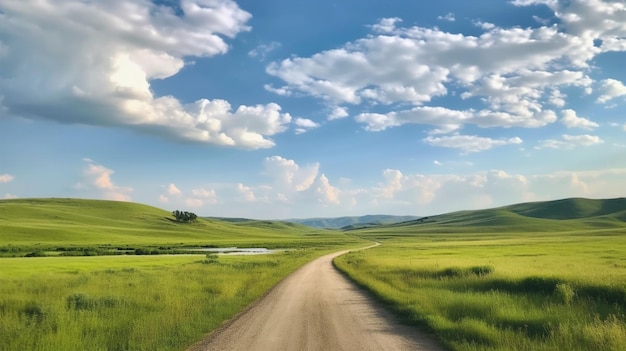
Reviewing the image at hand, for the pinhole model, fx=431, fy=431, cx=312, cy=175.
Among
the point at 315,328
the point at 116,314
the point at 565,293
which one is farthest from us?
the point at 565,293

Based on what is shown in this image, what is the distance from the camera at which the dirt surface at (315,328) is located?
39.3 feet

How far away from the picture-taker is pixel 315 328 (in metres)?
14.3

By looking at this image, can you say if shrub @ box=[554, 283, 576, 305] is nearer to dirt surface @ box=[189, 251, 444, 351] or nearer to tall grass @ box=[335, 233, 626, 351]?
tall grass @ box=[335, 233, 626, 351]

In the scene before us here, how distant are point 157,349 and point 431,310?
10.2 m

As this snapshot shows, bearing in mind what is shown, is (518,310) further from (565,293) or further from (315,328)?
(315,328)

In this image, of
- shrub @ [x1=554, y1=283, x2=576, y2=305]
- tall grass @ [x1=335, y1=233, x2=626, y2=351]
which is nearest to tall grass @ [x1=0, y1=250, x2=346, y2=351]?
tall grass @ [x1=335, y1=233, x2=626, y2=351]

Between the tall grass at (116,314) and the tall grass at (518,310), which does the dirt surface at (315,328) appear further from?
the tall grass at (518,310)

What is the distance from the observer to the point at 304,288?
85.9ft

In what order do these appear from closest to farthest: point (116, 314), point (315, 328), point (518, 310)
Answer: point (315, 328), point (518, 310), point (116, 314)

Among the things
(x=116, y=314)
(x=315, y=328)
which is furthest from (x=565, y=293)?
(x=116, y=314)

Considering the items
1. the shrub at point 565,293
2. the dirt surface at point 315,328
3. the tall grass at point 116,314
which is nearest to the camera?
the dirt surface at point 315,328

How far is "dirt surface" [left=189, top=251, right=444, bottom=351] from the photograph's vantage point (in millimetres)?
11969

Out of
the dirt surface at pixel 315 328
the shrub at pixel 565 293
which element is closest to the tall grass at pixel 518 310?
the shrub at pixel 565 293

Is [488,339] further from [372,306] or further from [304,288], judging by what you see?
[304,288]
